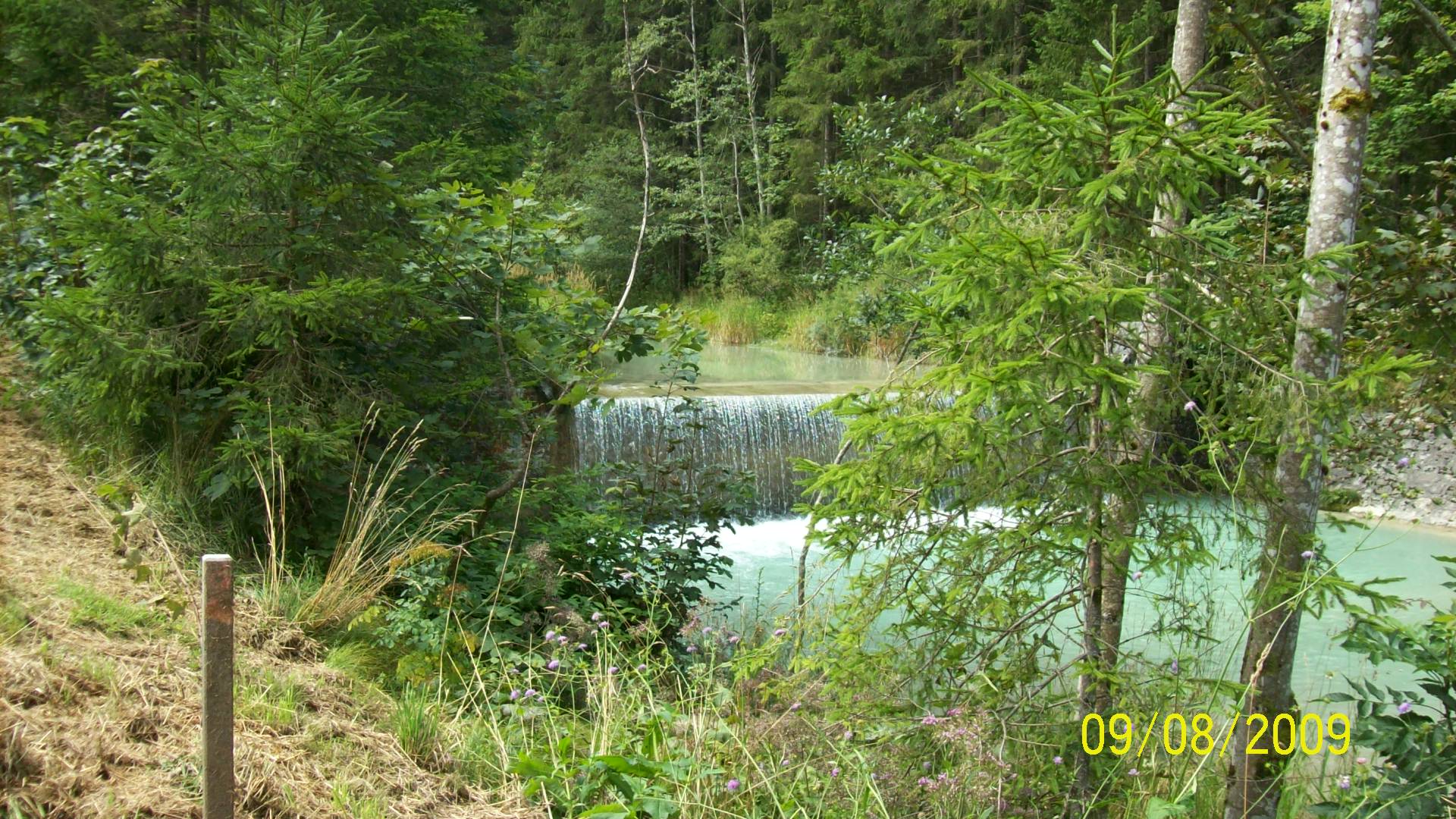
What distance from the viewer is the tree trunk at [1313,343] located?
9.24 ft

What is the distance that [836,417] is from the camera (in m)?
5.15

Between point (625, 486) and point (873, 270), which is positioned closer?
point (625, 486)

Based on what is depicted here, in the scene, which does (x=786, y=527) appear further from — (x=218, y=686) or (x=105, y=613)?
(x=218, y=686)

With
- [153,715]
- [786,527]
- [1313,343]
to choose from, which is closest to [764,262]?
[786,527]

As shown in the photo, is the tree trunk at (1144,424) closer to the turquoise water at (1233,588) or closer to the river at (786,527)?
the turquoise water at (1233,588)

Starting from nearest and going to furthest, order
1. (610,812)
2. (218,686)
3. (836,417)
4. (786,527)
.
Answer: (218,686)
(610,812)
(836,417)
(786,527)

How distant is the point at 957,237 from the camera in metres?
2.73

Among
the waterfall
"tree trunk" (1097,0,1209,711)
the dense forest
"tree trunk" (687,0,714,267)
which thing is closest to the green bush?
"tree trunk" (687,0,714,267)

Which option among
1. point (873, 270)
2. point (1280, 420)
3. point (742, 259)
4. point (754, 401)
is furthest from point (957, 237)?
point (742, 259)

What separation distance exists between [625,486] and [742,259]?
59.6ft

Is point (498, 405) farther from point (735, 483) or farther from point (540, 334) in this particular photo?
point (735, 483)

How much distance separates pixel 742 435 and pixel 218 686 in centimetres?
827

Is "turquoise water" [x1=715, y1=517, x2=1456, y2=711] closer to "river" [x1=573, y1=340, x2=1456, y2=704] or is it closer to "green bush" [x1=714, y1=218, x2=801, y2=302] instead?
"river" [x1=573, y1=340, x2=1456, y2=704]

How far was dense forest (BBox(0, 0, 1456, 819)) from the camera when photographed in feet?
8.68
